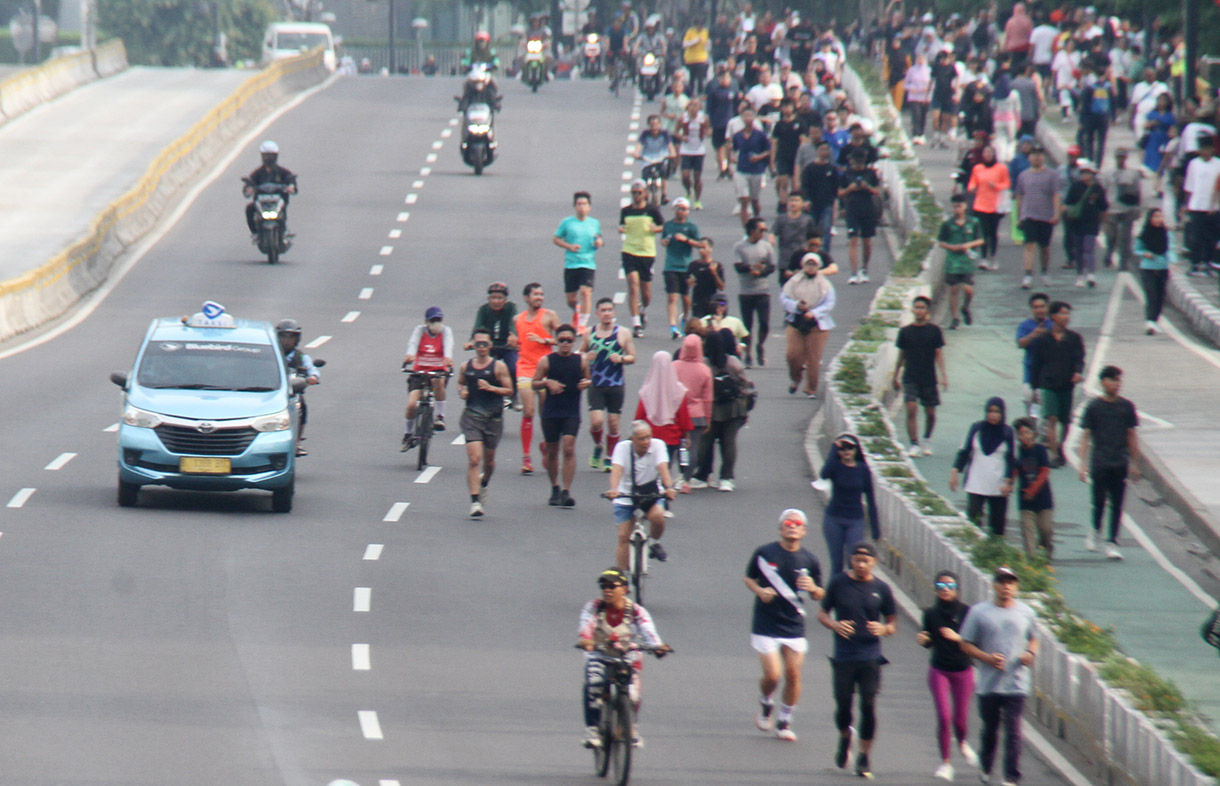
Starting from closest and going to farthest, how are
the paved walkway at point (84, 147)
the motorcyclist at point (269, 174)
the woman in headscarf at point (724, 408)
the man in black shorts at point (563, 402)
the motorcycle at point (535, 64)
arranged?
the man in black shorts at point (563, 402) → the woman in headscarf at point (724, 408) → the motorcyclist at point (269, 174) → the paved walkway at point (84, 147) → the motorcycle at point (535, 64)

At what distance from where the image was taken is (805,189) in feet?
107

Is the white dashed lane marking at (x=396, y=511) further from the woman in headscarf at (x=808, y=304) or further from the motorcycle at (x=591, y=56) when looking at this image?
the motorcycle at (x=591, y=56)

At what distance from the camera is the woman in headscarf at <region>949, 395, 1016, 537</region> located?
18.5m

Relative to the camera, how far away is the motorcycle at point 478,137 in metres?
44.6

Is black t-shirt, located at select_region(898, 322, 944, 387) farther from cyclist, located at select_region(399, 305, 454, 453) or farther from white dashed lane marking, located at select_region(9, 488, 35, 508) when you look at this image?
white dashed lane marking, located at select_region(9, 488, 35, 508)

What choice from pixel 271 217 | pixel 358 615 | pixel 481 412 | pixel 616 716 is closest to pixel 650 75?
pixel 271 217

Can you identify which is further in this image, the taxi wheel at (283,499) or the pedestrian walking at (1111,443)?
the taxi wheel at (283,499)

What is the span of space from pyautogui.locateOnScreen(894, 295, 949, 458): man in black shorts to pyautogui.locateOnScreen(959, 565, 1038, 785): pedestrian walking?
9.06 m

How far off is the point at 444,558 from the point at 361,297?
52.1ft

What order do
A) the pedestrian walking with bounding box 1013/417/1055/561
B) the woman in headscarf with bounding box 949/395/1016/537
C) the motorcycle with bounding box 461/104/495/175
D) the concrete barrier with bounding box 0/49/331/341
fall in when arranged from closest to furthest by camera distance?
the pedestrian walking with bounding box 1013/417/1055/561 < the woman in headscarf with bounding box 949/395/1016/537 < the concrete barrier with bounding box 0/49/331/341 < the motorcycle with bounding box 461/104/495/175

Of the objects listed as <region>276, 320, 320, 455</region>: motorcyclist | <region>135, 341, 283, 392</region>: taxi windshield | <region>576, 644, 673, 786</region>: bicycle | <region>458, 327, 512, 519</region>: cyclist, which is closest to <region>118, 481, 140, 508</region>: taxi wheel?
<region>135, 341, 283, 392</region>: taxi windshield

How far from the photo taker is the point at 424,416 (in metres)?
22.0

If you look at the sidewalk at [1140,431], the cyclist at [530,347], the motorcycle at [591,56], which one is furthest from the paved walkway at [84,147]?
the sidewalk at [1140,431]

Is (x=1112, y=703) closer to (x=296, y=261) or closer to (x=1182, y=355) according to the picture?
(x=1182, y=355)
